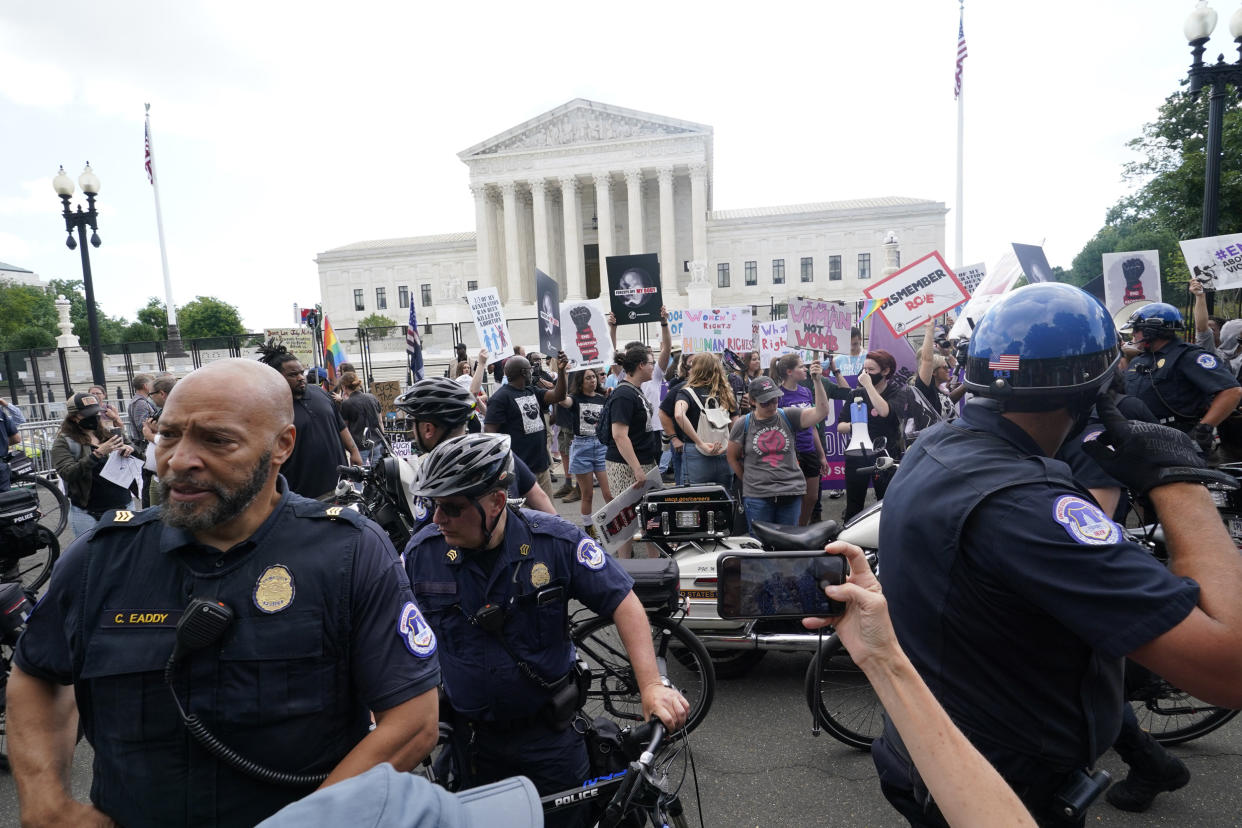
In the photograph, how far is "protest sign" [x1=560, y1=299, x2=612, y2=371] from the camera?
9.49 meters

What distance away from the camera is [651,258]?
9.84 meters

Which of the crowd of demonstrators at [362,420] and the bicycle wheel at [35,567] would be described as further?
the crowd of demonstrators at [362,420]

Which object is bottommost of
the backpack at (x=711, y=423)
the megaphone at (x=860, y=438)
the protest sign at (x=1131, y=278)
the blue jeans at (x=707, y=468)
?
the blue jeans at (x=707, y=468)

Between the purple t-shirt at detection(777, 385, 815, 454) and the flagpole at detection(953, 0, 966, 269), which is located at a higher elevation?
the flagpole at detection(953, 0, 966, 269)

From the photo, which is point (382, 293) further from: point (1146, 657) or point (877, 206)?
point (1146, 657)

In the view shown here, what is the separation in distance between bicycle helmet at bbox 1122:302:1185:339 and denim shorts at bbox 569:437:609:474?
5028 millimetres

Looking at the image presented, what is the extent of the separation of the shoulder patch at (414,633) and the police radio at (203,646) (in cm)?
37

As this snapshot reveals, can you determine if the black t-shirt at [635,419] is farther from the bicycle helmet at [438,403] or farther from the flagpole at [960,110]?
the flagpole at [960,110]

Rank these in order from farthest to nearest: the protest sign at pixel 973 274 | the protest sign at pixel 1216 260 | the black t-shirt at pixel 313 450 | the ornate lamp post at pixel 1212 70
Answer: the protest sign at pixel 973 274 < the ornate lamp post at pixel 1212 70 < the protest sign at pixel 1216 260 < the black t-shirt at pixel 313 450

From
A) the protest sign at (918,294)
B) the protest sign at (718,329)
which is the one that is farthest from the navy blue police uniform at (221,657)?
the protest sign at (718,329)

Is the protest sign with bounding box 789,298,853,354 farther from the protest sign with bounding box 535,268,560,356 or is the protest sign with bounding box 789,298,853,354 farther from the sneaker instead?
the sneaker

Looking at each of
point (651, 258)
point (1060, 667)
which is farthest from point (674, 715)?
point (651, 258)

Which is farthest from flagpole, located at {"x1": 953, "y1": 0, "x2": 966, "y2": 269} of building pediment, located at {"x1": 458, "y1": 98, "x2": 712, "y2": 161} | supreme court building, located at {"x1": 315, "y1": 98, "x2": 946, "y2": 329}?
building pediment, located at {"x1": 458, "y1": 98, "x2": 712, "y2": 161}

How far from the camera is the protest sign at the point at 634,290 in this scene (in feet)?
31.0
